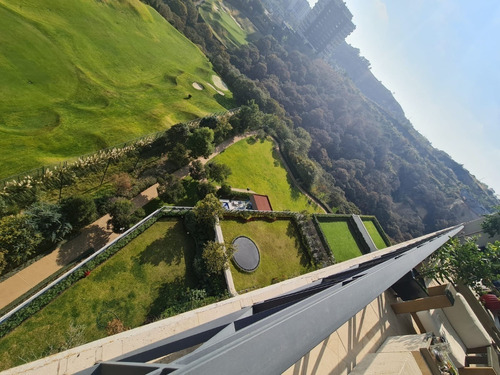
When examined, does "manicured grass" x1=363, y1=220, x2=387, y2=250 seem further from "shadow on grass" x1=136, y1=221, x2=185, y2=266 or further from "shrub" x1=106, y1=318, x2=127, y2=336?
"shrub" x1=106, y1=318, x2=127, y2=336

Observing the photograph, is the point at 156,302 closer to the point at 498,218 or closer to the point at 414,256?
the point at 414,256

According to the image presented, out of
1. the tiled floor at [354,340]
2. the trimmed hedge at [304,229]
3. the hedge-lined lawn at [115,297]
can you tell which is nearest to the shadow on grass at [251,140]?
the trimmed hedge at [304,229]

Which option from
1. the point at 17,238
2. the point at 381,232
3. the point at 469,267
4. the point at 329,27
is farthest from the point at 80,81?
the point at 329,27

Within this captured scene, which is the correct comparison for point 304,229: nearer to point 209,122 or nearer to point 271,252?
point 271,252

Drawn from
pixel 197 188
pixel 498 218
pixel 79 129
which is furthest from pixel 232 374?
pixel 498 218

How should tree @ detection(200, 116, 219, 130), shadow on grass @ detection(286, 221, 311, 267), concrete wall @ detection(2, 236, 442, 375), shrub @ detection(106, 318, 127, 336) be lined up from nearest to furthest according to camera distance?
1. concrete wall @ detection(2, 236, 442, 375)
2. shrub @ detection(106, 318, 127, 336)
3. shadow on grass @ detection(286, 221, 311, 267)
4. tree @ detection(200, 116, 219, 130)

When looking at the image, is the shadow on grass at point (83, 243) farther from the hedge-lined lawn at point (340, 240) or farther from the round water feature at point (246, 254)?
the hedge-lined lawn at point (340, 240)

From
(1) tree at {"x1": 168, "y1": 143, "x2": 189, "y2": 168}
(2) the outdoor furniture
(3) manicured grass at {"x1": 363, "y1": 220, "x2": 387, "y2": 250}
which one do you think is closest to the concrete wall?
(2) the outdoor furniture
